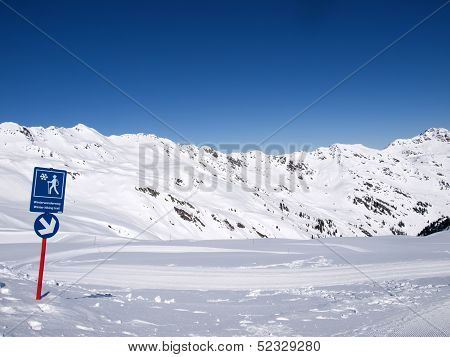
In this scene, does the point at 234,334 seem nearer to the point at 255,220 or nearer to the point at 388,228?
the point at 255,220

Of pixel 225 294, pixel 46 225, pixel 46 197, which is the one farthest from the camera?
pixel 225 294

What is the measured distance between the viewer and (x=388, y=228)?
581ft

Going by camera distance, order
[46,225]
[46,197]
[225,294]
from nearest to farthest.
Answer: [46,197]
[46,225]
[225,294]

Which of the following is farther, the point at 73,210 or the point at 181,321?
the point at 73,210

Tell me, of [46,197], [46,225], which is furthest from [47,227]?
[46,197]

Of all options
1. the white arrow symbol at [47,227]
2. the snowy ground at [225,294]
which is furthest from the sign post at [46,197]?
the snowy ground at [225,294]

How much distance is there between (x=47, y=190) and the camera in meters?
8.02

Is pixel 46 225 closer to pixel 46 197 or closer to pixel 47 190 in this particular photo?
pixel 46 197

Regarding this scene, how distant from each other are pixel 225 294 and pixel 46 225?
16.1 feet

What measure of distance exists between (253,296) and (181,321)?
3084mm

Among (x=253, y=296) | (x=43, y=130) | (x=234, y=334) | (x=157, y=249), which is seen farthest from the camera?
(x=43, y=130)

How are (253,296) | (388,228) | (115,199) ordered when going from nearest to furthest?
(253,296)
(115,199)
(388,228)

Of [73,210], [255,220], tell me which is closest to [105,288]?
[73,210]

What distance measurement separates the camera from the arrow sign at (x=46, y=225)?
26.3 ft
